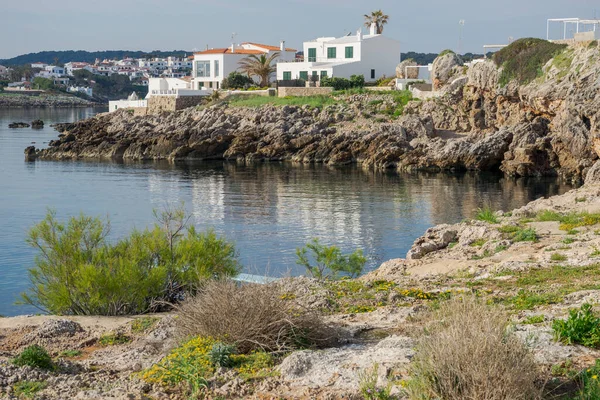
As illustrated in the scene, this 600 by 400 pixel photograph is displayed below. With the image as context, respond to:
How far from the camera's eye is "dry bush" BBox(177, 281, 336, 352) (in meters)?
10.1

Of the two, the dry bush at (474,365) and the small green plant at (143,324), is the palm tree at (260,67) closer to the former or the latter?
the small green plant at (143,324)

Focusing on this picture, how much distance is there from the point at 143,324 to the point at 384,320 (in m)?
4.21

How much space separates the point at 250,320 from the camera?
33.4 feet

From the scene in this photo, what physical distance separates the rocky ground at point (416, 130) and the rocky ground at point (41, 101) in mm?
100015

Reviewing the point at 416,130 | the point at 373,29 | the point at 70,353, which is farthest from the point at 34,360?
the point at 373,29

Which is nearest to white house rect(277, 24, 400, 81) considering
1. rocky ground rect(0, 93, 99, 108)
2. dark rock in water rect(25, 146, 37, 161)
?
dark rock in water rect(25, 146, 37, 161)

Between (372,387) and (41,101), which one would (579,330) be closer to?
(372,387)

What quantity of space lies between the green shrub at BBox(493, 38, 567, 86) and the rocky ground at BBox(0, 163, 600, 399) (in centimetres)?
3843

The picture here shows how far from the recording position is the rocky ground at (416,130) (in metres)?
51.8

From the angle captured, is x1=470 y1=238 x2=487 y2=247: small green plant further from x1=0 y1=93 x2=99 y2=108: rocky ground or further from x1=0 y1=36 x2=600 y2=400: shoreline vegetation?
x1=0 y1=93 x2=99 y2=108: rocky ground

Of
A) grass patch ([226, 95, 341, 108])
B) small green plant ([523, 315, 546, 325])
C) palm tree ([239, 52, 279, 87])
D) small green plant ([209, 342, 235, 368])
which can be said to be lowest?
small green plant ([209, 342, 235, 368])

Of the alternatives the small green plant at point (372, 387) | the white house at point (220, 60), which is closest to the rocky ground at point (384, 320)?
the small green plant at point (372, 387)

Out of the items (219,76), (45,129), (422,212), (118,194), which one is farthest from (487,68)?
(45,129)

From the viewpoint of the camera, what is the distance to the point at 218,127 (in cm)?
7050
